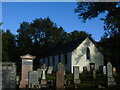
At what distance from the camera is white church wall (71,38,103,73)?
32.3 meters

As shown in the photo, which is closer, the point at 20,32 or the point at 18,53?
the point at 18,53

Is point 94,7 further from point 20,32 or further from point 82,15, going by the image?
point 20,32

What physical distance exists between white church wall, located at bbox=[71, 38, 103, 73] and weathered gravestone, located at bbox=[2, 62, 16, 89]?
17727mm

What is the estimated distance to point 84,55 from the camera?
1303 inches

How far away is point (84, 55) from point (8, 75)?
20.0 metres

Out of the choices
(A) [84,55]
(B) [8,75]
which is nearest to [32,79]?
(B) [8,75]

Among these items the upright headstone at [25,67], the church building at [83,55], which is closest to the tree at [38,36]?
the church building at [83,55]

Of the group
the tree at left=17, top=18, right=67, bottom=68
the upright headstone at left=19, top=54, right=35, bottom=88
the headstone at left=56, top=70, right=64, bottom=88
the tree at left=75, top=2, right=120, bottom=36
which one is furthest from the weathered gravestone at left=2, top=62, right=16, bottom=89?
the tree at left=17, top=18, right=67, bottom=68

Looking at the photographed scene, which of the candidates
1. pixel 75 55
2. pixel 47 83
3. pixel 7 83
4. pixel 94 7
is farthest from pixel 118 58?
pixel 7 83

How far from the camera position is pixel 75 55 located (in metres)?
32.2

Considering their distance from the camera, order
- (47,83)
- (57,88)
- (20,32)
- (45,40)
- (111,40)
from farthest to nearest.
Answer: (20,32), (45,40), (111,40), (47,83), (57,88)

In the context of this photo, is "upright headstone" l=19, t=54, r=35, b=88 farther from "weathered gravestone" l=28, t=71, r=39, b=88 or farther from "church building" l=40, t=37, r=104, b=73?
"church building" l=40, t=37, r=104, b=73

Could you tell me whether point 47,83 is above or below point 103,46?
below

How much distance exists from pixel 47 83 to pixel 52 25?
4642cm
